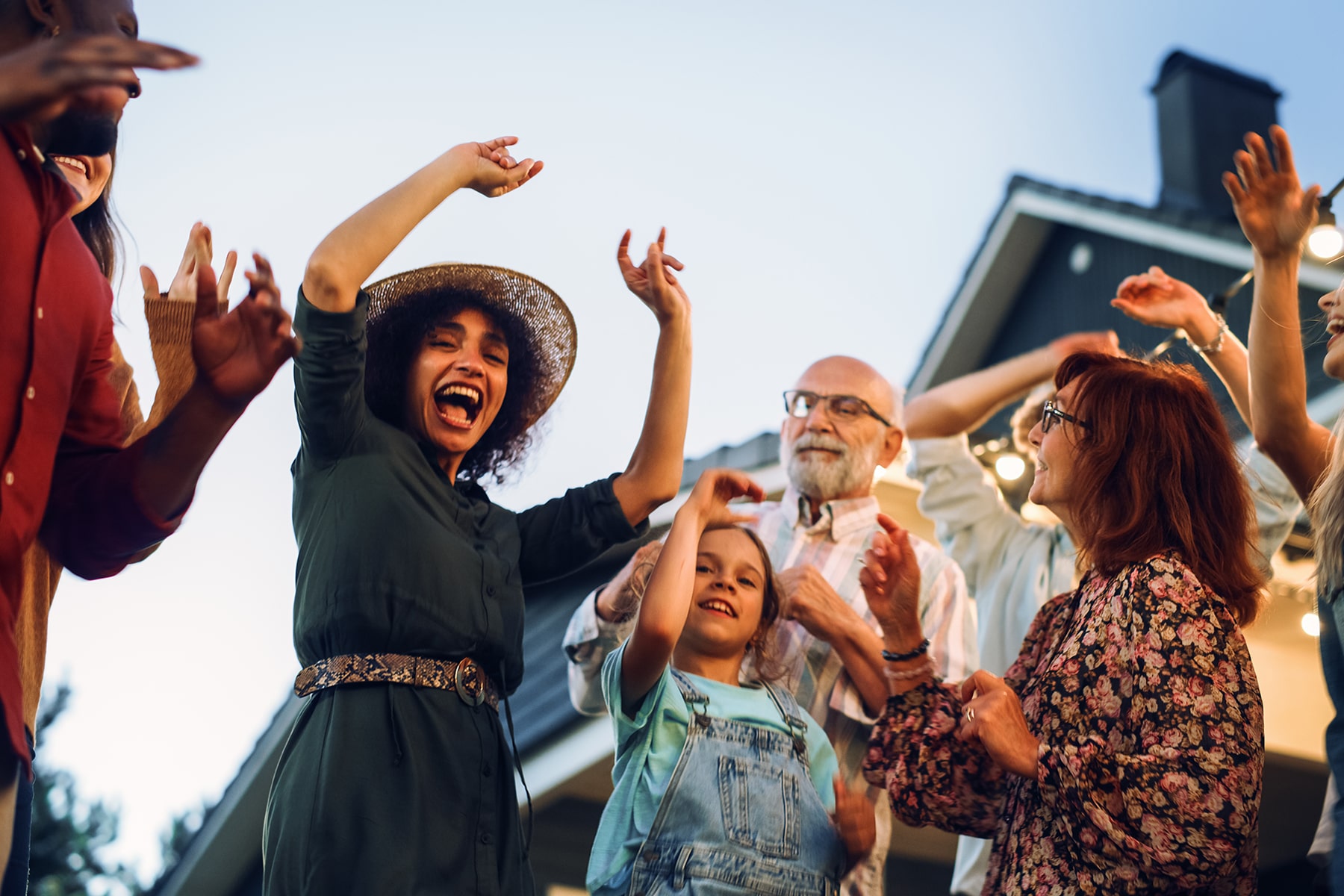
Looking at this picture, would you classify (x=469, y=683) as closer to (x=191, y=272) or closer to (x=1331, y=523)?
(x=191, y=272)

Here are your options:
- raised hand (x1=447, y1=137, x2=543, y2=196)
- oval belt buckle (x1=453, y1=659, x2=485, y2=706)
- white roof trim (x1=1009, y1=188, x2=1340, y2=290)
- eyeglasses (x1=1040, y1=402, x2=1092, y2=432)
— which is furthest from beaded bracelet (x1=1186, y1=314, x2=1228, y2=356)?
white roof trim (x1=1009, y1=188, x2=1340, y2=290)

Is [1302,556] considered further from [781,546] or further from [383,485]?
[383,485]

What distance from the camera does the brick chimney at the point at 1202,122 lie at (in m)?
12.3

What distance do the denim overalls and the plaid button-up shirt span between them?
13.9 inches

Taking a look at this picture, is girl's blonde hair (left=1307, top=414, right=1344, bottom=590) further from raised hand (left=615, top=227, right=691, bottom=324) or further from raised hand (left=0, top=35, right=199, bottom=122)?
raised hand (left=0, top=35, right=199, bottom=122)

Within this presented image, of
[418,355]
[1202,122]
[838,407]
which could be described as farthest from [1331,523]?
[1202,122]

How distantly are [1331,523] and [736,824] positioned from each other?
1334 mm

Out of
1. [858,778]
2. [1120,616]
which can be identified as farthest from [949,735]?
[858,778]

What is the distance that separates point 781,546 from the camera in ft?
14.3

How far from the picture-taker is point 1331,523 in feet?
8.21

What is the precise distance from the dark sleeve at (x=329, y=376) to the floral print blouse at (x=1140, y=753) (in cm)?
137

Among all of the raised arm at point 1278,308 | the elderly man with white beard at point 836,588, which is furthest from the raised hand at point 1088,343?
the raised arm at point 1278,308

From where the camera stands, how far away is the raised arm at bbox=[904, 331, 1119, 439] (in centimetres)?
458

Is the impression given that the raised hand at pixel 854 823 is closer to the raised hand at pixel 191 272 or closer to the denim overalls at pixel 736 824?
the denim overalls at pixel 736 824
